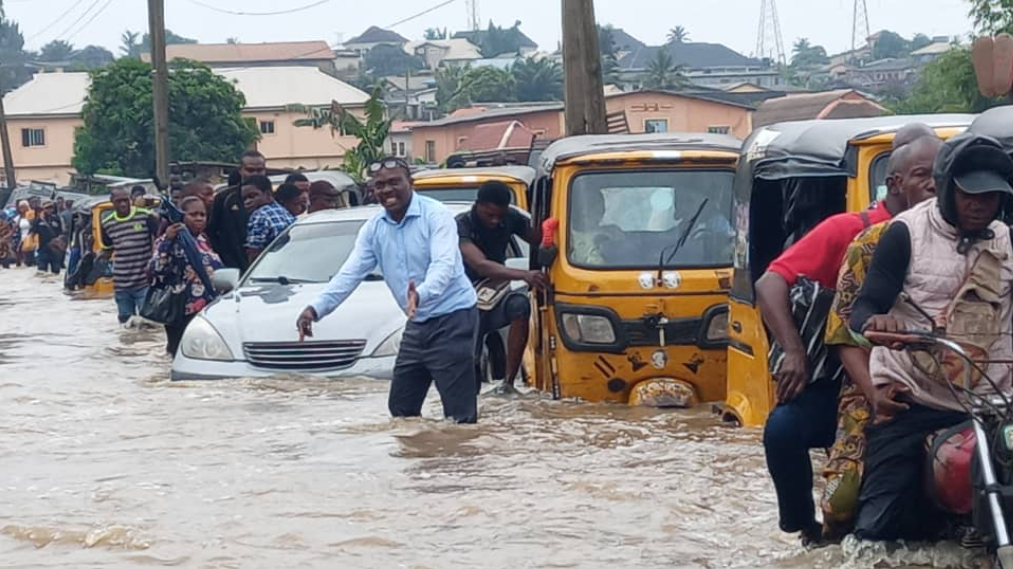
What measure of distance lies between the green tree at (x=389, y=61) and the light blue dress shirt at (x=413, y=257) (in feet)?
538

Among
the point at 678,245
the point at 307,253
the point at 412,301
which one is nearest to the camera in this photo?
the point at 412,301

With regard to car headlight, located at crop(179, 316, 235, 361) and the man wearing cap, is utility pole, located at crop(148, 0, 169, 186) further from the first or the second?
the man wearing cap

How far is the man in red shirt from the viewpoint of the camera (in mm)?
5836

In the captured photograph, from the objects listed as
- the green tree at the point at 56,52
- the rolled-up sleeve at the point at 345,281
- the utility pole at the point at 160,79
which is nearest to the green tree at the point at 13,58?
the green tree at the point at 56,52

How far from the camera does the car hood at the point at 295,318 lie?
11398 mm

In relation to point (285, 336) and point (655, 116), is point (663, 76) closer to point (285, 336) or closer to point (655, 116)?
point (655, 116)

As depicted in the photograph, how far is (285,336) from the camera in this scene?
11.4m

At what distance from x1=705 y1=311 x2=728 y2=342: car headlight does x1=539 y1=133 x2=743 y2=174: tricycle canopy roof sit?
42.4 inches

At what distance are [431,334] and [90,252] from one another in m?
20.2

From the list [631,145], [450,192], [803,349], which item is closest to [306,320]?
[631,145]

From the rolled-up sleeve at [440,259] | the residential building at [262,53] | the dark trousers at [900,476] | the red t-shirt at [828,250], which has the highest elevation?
the residential building at [262,53]

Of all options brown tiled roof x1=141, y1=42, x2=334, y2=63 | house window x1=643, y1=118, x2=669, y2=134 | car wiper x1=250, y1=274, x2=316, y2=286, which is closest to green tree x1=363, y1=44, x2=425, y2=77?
brown tiled roof x1=141, y1=42, x2=334, y2=63

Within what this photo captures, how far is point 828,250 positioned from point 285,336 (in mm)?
6104

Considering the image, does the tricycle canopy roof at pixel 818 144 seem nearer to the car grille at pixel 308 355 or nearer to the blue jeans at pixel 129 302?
the car grille at pixel 308 355
